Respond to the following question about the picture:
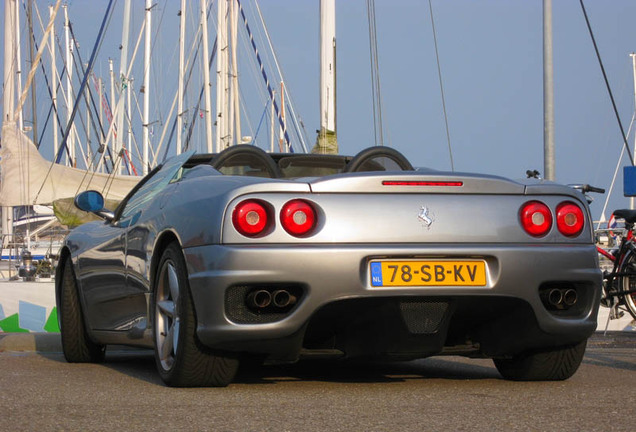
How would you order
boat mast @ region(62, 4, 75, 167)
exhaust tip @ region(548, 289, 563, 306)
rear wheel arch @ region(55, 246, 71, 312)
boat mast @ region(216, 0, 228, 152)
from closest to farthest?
exhaust tip @ region(548, 289, 563, 306)
rear wheel arch @ region(55, 246, 71, 312)
boat mast @ region(216, 0, 228, 152)
boat mast @ region(62, 4, 75, 167)

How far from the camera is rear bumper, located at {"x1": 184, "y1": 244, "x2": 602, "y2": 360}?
15.8 feet

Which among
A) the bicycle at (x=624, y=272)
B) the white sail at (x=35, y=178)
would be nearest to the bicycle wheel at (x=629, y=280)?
the bicycle at (x=624, y=272)

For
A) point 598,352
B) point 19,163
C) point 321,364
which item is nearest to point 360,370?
point 321,364

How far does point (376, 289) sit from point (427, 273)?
231 millimetres

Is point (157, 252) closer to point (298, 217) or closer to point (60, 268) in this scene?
point (298, 217)

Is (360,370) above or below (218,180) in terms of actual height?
below

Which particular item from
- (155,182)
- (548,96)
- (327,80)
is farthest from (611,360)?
(548,96)

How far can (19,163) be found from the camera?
2344cm

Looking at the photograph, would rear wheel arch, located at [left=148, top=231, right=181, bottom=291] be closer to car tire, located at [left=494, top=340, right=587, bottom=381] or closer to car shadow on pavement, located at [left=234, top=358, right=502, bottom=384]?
car shadow on pavement, located at [left=234, top=358, right=502, bottom=384]

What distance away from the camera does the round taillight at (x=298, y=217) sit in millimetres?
4875

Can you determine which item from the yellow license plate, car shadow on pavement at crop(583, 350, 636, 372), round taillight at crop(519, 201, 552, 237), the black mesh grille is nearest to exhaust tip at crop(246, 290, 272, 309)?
the yellow license plate

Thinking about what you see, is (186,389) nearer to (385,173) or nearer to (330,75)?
(385,173)

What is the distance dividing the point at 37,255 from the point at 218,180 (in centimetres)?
2429

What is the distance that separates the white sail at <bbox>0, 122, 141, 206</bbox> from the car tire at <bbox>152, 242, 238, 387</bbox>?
56.5ft
